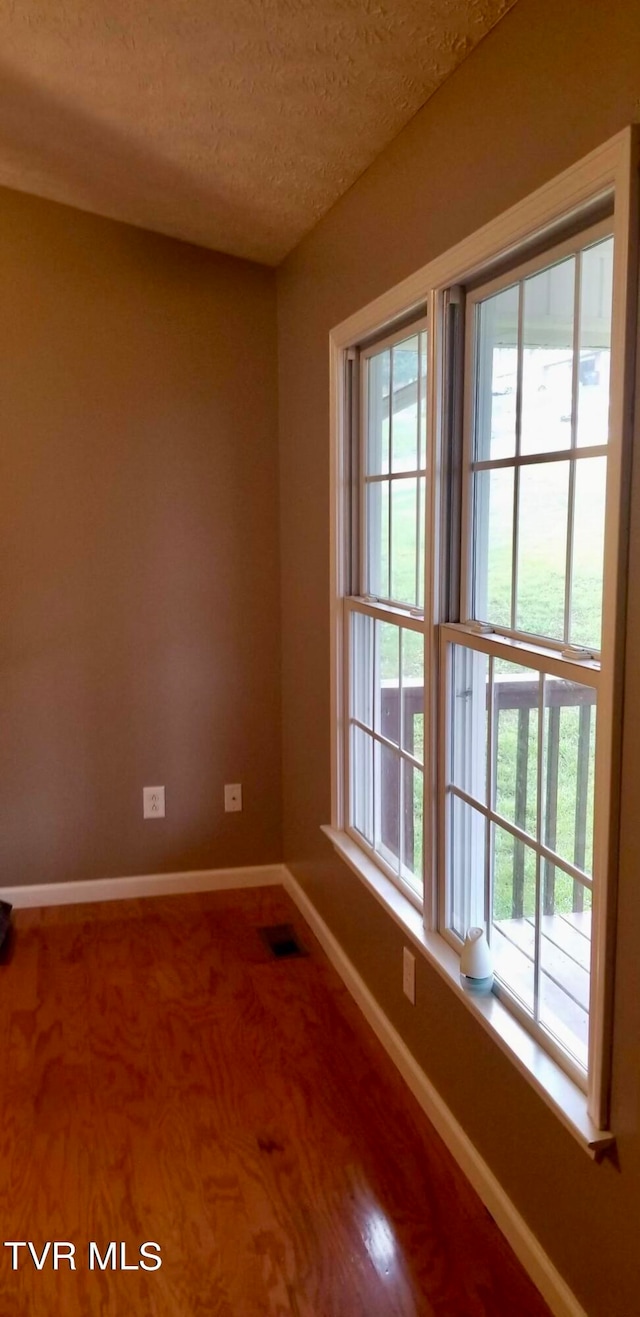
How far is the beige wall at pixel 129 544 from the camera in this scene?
3.37 m

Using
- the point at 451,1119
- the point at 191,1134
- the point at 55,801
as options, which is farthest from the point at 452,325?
the point at 55,801

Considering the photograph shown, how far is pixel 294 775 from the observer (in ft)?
11.7

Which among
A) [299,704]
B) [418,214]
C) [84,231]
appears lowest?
[299,704]

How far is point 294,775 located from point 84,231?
6.51 ft

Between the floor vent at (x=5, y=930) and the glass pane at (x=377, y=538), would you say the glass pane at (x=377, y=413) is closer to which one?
the glass pane at (x=377, y=538)

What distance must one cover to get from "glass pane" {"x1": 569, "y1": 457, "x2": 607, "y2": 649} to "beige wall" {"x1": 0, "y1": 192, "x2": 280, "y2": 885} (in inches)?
82.7

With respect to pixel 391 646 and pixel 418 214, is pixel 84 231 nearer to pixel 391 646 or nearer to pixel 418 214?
pixel 418 214

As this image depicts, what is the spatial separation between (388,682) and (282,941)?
1.12 metres

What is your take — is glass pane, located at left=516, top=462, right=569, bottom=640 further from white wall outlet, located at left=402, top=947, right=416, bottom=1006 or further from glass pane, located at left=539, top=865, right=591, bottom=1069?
white wall outlet, located at left=402, top=947, right=416, bottom=1006

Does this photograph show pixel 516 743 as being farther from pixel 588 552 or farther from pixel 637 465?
pixel 637 465

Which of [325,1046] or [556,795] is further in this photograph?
[325,1046]

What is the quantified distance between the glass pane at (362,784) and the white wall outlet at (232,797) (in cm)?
86

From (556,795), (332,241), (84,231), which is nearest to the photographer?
(556,795)

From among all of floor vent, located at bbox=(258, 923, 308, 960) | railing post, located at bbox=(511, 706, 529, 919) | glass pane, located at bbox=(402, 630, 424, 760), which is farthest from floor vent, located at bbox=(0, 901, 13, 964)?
railing post, located at bbox=(511, 706, 529, 919)
